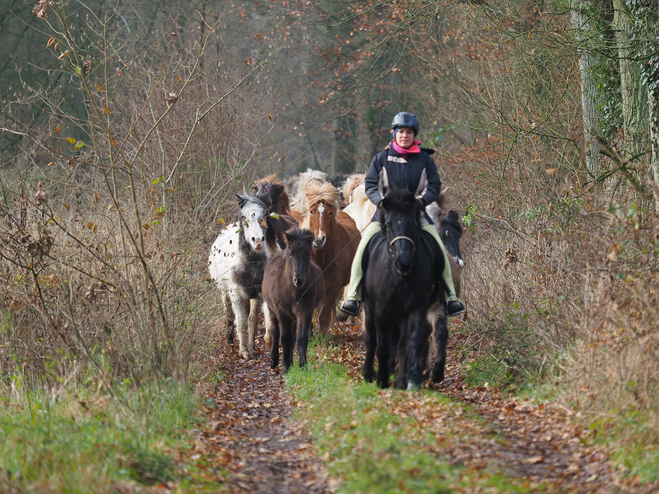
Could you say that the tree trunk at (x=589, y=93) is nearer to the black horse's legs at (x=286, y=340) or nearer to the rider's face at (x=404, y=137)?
the rider's face at (x=404, y=137)

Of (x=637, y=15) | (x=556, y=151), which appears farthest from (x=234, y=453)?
(x=556, y=151)

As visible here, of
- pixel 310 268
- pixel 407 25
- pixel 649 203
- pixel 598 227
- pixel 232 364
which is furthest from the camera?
pixel 407 25

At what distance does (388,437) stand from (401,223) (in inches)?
113

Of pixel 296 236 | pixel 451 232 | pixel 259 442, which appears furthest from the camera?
pixel 451 232

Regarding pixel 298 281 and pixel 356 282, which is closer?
pixel 356 282

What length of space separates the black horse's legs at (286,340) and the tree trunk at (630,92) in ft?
16.6

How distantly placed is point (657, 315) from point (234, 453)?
3.74 m

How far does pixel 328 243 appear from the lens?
40.9ft

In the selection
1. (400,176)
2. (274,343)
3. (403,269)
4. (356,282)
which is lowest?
(274,343)

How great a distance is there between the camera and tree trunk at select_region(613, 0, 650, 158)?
10.5 m

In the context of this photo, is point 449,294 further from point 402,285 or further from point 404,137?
point 404,137

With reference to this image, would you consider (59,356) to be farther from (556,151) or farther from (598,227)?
(556,151)

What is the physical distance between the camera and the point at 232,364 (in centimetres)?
1217

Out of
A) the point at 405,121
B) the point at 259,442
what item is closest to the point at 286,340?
the point at 405,121
